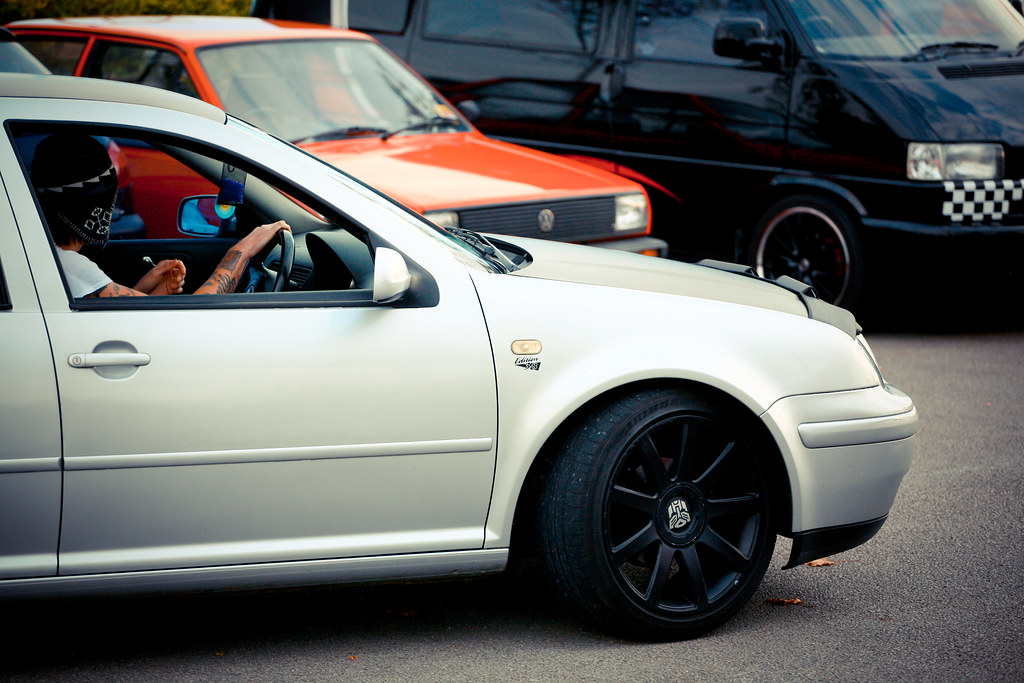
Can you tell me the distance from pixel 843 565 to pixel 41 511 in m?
2.52

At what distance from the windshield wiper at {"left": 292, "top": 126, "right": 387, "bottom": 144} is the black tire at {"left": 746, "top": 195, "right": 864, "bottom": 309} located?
247 cm

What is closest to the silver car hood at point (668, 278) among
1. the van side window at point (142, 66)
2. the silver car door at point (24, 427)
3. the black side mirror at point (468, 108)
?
the silver car door at point (24, 427)

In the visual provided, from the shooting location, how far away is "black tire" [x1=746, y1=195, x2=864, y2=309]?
271 inches

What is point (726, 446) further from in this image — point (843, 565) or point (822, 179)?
point (822, 179)

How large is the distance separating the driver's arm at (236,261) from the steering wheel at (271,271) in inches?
1.4

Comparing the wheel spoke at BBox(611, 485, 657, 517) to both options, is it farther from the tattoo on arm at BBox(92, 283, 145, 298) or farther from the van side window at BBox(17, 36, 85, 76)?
the van side window at BBox(17, 36, 85, 76)

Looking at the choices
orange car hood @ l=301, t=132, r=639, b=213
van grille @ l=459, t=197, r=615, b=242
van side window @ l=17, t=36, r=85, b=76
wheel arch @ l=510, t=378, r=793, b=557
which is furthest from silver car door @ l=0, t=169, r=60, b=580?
van side window @ l=17, t=36, r=85, b=76

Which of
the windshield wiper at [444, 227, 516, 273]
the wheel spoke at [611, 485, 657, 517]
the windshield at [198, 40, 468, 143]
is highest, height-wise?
the windshield at [198, 40, 468, 143]

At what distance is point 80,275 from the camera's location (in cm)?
305

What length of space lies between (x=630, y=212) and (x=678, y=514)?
301 cm

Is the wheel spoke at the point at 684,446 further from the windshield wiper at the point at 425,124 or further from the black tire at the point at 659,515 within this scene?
the windshield wiper at the point at 425,124

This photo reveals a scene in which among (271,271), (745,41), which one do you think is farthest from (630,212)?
(271,271)

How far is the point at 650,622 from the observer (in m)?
3.27

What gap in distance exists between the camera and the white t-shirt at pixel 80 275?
3008 mm
